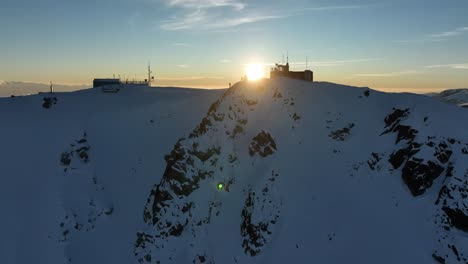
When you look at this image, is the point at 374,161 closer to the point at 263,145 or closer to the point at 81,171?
the point at 263,145

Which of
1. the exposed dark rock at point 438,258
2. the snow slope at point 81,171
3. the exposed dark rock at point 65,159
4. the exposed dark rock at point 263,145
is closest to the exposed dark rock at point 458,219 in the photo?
the exposed dark rock at point 438,258

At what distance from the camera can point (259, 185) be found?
43906mm

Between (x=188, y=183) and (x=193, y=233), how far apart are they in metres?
6.17

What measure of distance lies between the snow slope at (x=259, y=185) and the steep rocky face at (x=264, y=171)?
132 millimetres

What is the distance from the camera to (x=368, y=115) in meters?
50.0

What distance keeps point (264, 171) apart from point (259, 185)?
209 cm

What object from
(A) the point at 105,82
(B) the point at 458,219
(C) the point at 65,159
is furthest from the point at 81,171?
(B) the point at 458,219

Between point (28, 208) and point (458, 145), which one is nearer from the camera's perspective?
point (458, 145)

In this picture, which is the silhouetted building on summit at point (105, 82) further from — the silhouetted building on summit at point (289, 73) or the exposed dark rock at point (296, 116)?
the exposed dark rock at point (296, 116)

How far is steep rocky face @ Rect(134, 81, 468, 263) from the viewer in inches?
1518

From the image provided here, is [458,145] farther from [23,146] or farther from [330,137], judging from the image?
[23,146]

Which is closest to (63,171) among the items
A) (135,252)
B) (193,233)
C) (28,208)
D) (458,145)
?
(28,208)

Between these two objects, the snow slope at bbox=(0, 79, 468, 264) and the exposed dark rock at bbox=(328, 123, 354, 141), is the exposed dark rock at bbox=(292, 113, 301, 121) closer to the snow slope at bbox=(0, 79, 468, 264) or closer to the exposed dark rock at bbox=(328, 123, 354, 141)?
the snow slope at bbox=(0, 79, 468, 264)

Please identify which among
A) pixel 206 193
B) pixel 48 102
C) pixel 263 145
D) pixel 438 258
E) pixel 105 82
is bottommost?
pixel 438 258
